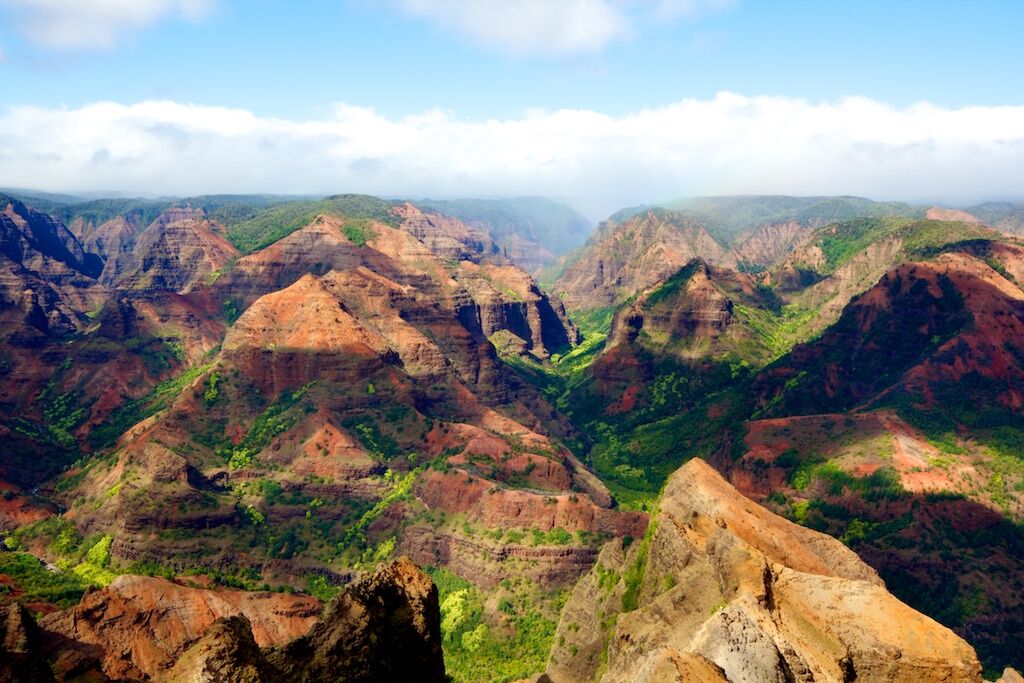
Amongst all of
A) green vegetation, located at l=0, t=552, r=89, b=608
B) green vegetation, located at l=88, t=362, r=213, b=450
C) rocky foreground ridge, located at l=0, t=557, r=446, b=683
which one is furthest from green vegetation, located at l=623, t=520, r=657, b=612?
green vegetation, located at l=88, t=362, r=213, b=450

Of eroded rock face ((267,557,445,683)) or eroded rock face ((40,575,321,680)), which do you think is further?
eroded rock face ((40,575,321,680))

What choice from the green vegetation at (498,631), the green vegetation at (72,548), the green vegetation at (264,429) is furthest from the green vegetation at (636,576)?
the green vegetation at (264,429)

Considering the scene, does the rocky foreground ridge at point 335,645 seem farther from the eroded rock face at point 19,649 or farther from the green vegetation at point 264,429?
the green vegetation at point 264,429

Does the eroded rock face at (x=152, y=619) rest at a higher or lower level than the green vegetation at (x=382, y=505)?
higher

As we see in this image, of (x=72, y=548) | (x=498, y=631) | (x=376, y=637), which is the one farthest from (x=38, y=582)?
(x=376, y=637)

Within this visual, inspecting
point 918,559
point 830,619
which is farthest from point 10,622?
point 918,559

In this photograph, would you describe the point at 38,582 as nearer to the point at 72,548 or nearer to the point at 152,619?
the point at 72,548

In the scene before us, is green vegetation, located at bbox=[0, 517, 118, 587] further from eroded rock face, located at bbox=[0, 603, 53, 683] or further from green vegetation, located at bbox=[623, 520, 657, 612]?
green vegetation, located at bbox=[623, 520, 657, 612]

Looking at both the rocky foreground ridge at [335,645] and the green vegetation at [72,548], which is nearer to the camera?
the rocky foreground ridge at [335,645]

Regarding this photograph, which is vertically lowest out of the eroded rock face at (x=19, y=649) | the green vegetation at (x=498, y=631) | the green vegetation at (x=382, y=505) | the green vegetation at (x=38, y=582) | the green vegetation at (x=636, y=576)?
the green vegetation at (x=498, y=631)
